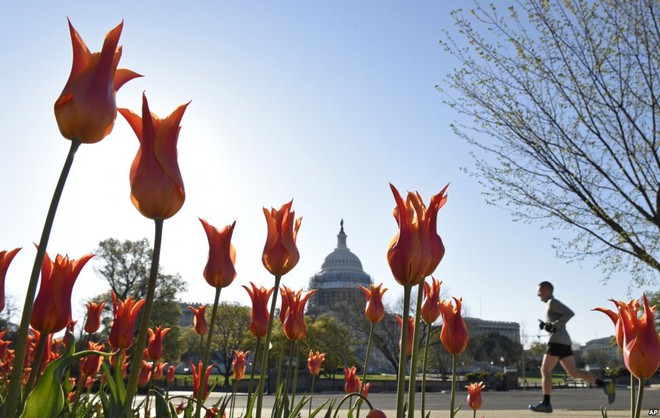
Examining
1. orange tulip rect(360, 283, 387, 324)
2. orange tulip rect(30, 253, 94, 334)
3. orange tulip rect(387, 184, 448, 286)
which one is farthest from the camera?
orange tulip rect(360, 283, 387, 324)

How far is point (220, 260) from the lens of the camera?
6.49 ft

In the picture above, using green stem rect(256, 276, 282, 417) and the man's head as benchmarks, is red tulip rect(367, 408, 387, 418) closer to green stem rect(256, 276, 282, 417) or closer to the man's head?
green stem rect(256, 276, 282, 417)

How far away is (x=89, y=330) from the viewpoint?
A: 2.89 metres

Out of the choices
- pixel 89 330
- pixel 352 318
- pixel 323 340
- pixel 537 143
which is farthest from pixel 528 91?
pixel 352 318

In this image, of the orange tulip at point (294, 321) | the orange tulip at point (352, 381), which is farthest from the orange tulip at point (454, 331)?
the orange tulip at point (352, 381)

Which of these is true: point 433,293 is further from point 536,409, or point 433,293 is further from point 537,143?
point 537,143

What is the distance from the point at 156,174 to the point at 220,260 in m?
0.76

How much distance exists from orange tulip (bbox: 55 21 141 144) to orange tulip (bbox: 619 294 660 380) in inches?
71.4

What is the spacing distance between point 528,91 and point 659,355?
920 cm

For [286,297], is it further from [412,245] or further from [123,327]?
[412,245]

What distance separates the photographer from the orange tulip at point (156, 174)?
1249 millimetres

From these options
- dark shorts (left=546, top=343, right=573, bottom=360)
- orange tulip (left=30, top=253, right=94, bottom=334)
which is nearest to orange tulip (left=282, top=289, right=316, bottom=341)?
orange tulip (left=30, top=253, right=94, bottom=334)

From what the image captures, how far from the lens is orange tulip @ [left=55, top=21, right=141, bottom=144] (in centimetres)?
121

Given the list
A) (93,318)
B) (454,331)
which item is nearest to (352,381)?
(454,331)
